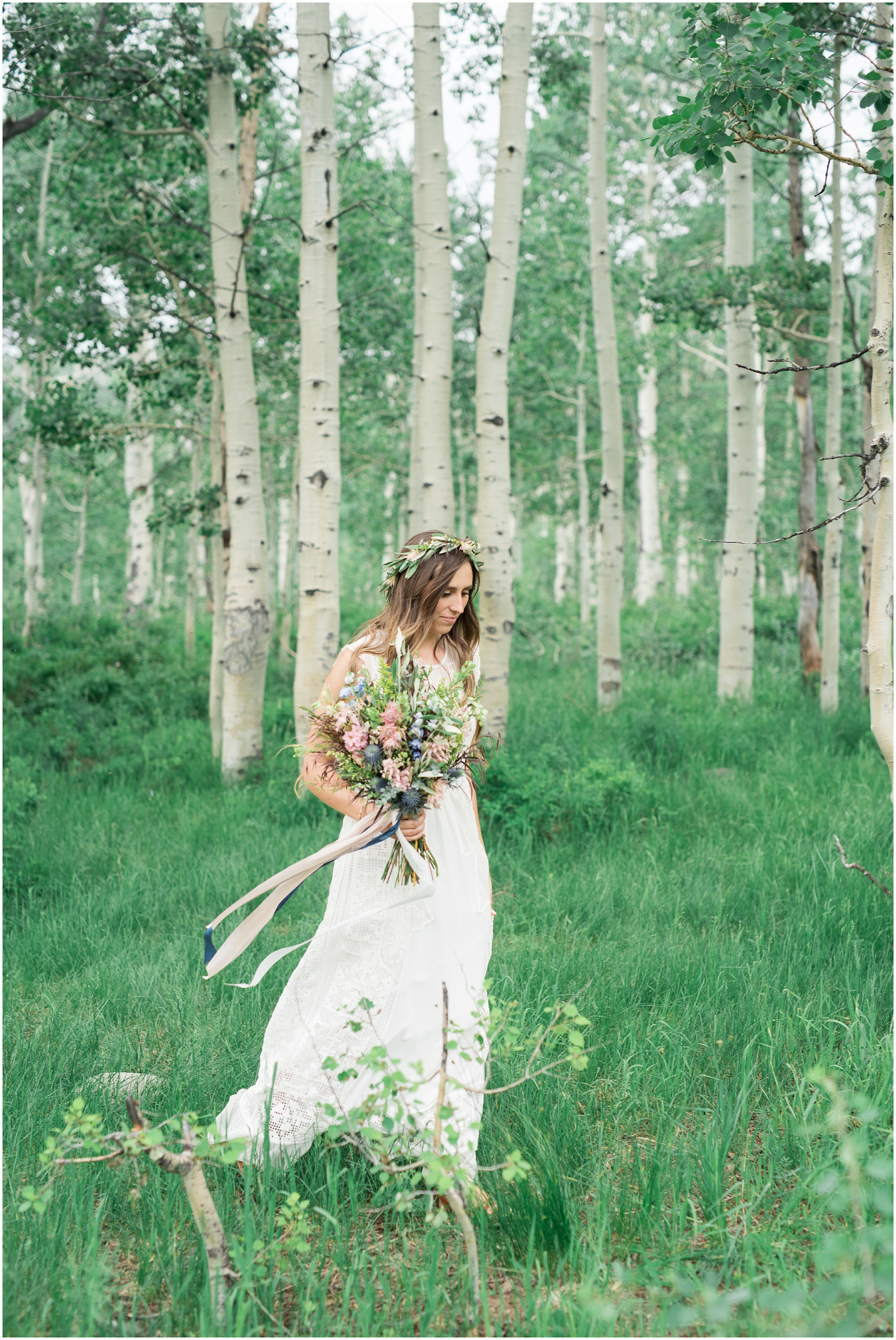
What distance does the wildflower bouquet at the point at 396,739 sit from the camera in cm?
229

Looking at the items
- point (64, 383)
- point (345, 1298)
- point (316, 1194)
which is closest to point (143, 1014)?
point (316, 1194)

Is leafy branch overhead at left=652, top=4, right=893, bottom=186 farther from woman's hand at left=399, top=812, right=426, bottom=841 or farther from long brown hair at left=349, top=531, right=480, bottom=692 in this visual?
woman's hand at left=399, top=812, right=426, bottom=841

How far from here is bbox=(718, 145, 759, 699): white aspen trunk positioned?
8070 mm

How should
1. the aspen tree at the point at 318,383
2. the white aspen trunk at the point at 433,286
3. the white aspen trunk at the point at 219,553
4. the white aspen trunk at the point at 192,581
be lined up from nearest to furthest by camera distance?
the aspen tree at the point at 318,383 → the white aspen trunk at the point at 433,286 → the white aspen trunk at the point at 219,553 → the white aspen trunk at the point at 192,581

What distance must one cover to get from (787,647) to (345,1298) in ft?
36.4

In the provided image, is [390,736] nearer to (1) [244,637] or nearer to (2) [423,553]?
(2) [423,553]

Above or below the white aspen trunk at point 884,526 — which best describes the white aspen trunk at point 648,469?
above

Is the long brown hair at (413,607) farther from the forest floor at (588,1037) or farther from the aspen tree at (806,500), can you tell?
the aspen tree at (806,500)

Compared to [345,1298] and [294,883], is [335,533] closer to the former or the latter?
[294,883]

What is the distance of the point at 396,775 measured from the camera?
2.28 m

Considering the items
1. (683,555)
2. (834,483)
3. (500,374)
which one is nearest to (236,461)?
(500,374)

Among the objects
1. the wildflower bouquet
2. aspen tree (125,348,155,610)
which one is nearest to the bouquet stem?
the wildflower bouquet

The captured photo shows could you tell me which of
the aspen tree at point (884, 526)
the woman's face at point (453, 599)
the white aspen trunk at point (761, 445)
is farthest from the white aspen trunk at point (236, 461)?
the white aspen trunk at point (761, 445)

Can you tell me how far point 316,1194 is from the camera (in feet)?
8.37
